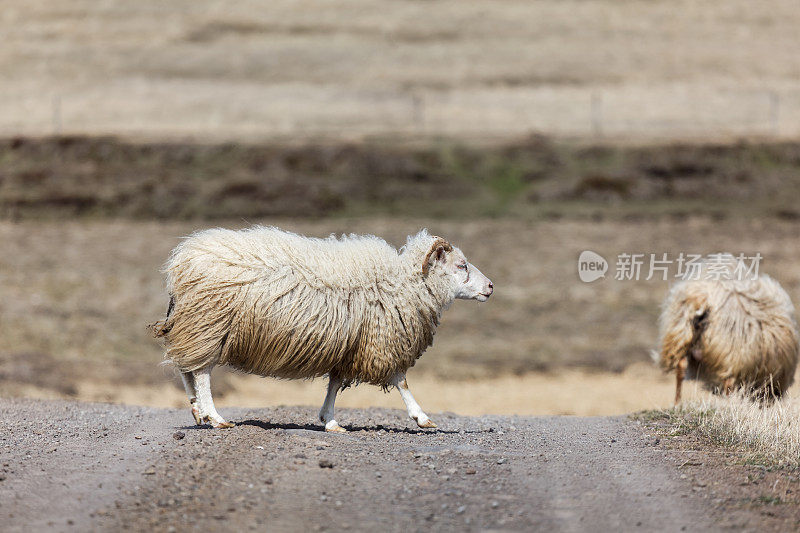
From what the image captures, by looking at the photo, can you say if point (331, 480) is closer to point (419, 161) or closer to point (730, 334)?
point (730, 334)

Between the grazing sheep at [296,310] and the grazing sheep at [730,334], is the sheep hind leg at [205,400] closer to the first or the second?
the grazing sheep at [296,310]

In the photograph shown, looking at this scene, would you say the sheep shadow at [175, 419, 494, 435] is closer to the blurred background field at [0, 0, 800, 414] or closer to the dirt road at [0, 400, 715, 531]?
the dirt road at [0, 400, 715, 531]

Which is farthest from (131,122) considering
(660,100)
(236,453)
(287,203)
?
(236,453)

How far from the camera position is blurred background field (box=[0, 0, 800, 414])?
2105cm

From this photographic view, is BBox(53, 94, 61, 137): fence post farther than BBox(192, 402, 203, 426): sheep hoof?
Yes

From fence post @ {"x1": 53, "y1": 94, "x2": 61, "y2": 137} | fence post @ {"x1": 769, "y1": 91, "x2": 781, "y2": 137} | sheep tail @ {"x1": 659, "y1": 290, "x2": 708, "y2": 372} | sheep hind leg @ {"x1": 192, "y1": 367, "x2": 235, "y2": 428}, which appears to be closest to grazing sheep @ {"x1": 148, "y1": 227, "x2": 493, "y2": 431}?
sheep hind leg @ {"x1": 192, "y1": 367, "x2": 235, "y2": 428}

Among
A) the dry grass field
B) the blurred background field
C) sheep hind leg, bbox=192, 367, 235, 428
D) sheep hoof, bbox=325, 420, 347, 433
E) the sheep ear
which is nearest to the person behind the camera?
sheep hind leg, bbox=192, 367, 235, 428

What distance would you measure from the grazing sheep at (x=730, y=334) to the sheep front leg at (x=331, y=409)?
16.6 feet

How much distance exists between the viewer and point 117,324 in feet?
73.8

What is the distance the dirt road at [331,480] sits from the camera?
6.05 metres

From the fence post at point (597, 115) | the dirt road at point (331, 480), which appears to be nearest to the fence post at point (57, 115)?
the fence post at point (597, 115)

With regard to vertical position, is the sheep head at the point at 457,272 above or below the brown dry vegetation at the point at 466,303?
above

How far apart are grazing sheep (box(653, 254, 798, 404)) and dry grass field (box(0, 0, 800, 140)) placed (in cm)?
2488

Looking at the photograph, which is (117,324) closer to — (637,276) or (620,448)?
(637,276)
